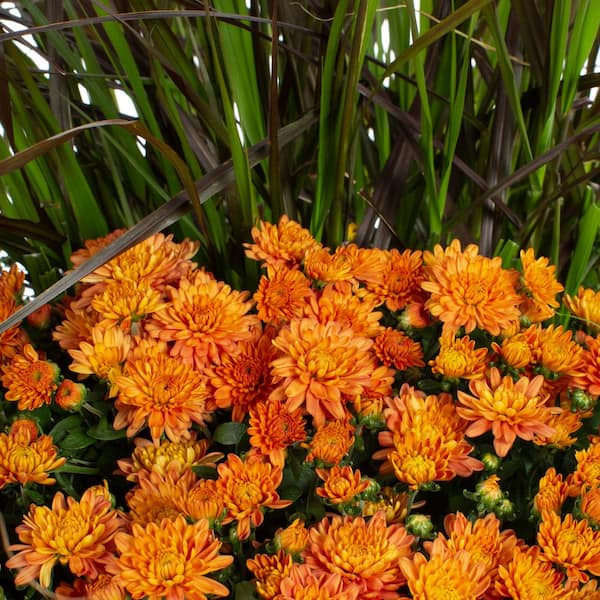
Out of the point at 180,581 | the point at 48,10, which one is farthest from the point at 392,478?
the point at 48,10

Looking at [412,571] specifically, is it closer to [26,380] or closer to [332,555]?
[332,555]

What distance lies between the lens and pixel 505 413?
52 cm

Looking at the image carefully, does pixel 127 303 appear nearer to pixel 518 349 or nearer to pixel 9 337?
pixel 9 337

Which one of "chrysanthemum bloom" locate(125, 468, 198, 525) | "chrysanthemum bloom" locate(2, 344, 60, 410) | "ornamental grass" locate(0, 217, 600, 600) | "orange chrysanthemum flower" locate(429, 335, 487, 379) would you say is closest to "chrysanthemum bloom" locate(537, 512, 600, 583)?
"ornamental grass" locate(0, 217, 600, 600)

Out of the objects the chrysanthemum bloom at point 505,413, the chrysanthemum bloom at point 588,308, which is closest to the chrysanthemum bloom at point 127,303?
the chrysanthemum bloom at point 505,413

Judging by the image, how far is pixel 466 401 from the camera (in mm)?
527

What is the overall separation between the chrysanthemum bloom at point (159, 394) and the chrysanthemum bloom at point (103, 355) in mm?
11

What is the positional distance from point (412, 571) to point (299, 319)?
174 millimetres

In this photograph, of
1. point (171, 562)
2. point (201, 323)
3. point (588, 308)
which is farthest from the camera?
point (588, 308)

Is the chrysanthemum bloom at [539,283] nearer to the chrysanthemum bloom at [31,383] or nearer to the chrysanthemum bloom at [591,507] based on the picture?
the chrysanthemum bloom at [591,507]

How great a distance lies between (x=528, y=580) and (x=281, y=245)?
27 cm

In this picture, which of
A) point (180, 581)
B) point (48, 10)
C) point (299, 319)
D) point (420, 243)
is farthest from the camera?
point (420, 243)

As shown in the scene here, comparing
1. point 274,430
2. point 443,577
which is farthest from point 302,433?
point 443,577

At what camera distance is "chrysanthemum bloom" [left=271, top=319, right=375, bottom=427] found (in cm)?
50
